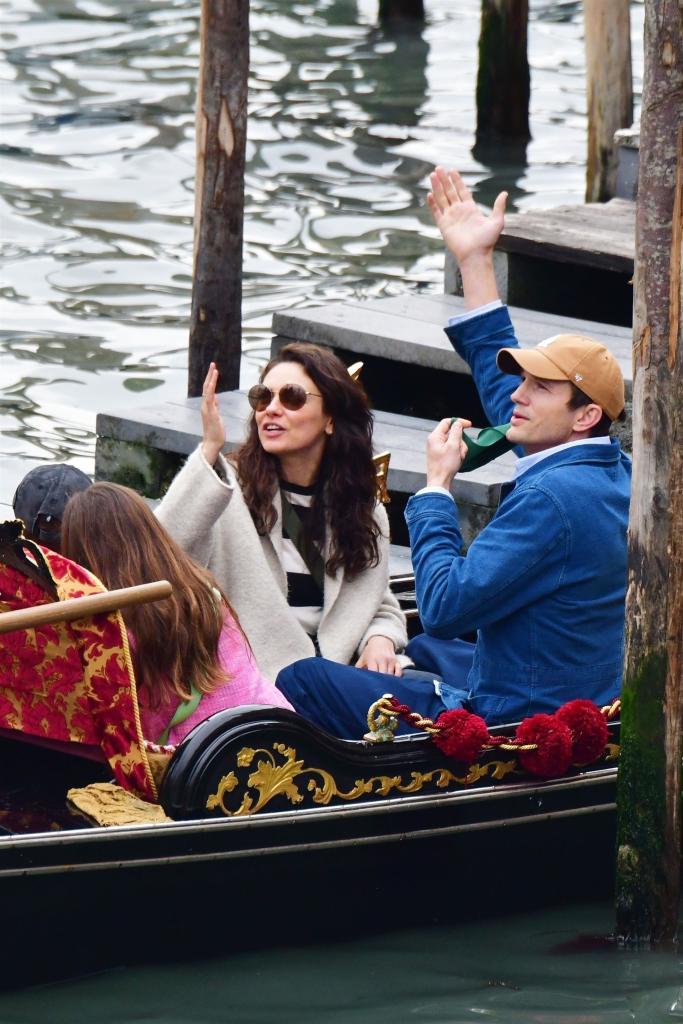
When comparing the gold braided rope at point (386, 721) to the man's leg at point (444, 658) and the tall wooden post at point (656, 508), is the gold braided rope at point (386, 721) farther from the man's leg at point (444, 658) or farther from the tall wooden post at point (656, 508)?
the man's leg at point (444, 658)

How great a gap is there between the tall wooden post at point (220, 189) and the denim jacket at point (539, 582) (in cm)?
230

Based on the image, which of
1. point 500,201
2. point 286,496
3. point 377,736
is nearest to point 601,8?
point 500,201

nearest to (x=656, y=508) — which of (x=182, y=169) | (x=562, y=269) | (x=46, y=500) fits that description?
(x=46, y=500)

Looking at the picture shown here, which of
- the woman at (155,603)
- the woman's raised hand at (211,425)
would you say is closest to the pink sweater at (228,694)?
the woman at (155,603)

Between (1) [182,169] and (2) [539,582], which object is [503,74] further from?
(2) [539,582]

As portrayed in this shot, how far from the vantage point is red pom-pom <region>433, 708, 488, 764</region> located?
3961 mm

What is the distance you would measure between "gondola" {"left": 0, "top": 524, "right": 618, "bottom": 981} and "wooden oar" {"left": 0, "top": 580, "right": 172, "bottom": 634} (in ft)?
0.07

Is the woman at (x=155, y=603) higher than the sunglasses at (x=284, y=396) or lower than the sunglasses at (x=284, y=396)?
lower

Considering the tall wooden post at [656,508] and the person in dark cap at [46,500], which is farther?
the person in dark cap at [46,500]

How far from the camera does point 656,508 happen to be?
388cm

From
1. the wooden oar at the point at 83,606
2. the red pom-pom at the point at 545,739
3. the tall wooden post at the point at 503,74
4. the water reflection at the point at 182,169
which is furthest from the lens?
the tall wooden post at the point at 503,74

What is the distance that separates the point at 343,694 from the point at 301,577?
41 cm

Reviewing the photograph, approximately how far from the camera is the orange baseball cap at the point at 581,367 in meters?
3.99

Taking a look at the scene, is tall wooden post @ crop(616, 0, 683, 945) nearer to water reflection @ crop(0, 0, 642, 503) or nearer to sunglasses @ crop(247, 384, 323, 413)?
sunglasses @ crop(247, 384, 323, 413)
